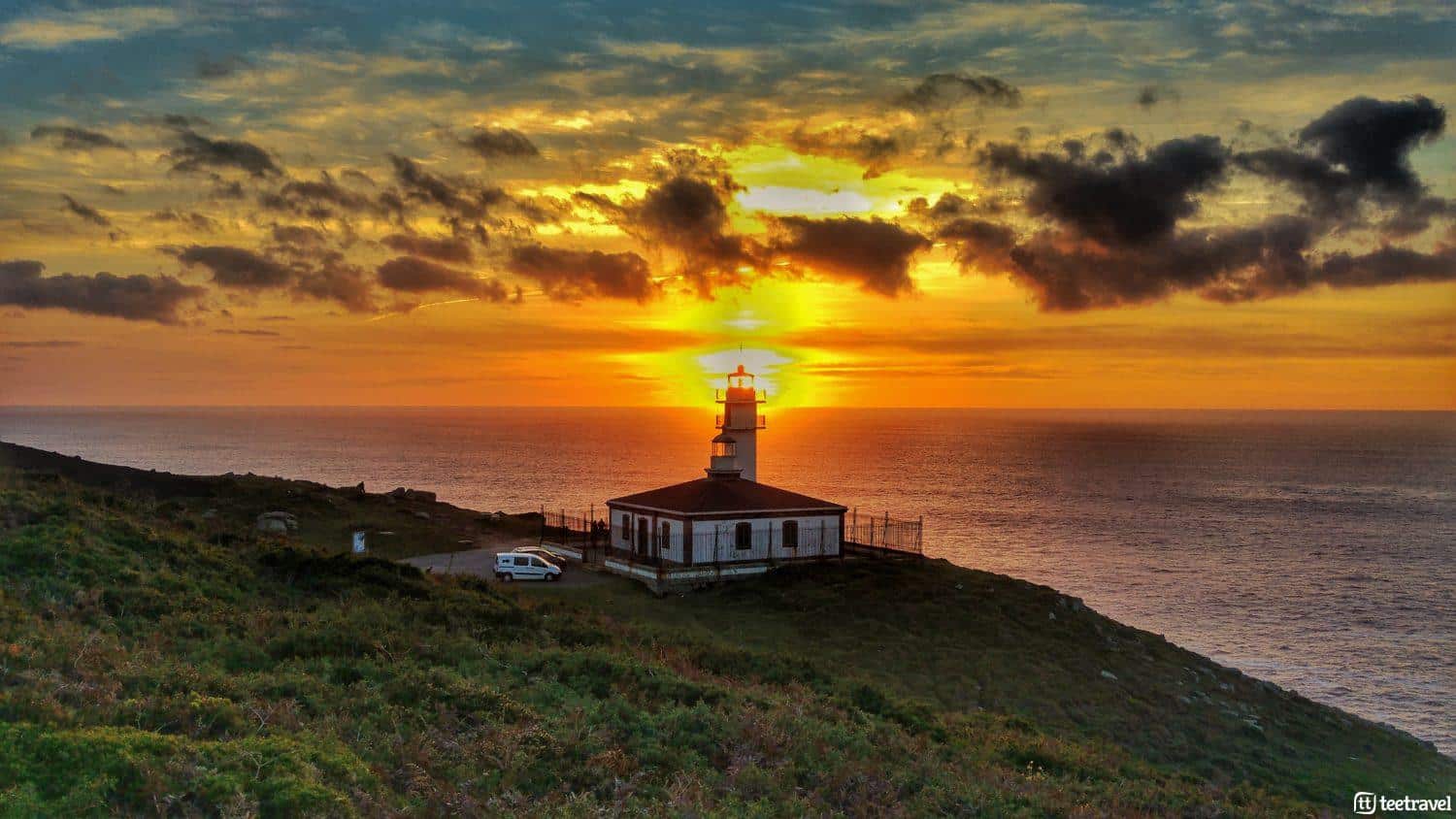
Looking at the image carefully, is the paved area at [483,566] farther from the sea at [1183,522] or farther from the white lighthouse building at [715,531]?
the sea at [1183,522]

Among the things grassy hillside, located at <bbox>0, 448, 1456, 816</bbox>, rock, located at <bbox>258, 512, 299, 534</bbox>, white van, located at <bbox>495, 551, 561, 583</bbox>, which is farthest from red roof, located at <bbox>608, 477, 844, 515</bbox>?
rock, located at <bbox>258, 512, 299, 534</bbox>

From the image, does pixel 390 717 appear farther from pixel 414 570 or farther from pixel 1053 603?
pixel 1053 603

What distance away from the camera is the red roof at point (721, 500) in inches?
1452

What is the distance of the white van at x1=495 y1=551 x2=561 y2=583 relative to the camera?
35.6 meters

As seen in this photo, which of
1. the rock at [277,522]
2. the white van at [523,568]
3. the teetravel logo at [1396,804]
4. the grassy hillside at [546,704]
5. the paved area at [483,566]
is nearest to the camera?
the grassy hillside at [546,704]

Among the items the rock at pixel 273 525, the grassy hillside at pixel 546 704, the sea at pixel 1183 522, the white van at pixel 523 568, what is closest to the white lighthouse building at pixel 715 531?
the white van at pixel 523 568

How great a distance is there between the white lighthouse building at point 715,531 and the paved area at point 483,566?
1397 mm

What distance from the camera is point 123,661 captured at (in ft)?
44.4

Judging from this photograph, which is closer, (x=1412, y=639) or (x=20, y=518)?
(x=20, y=518)

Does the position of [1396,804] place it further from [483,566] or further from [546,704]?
[483,566]

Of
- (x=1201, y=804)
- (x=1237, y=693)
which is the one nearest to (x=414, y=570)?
(x=1201, y=804)

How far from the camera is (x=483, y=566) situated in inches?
1487

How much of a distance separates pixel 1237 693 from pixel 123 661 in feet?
95.1

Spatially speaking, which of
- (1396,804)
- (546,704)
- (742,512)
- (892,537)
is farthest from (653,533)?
(892,537)
